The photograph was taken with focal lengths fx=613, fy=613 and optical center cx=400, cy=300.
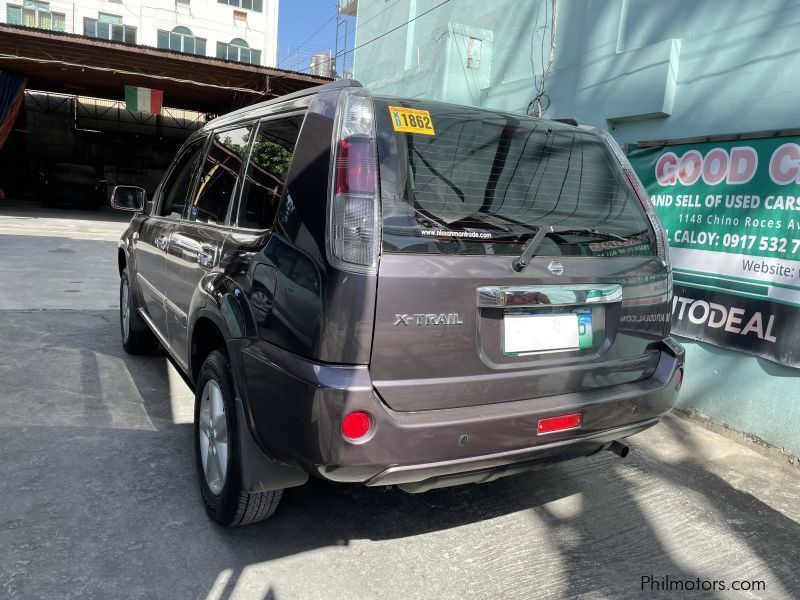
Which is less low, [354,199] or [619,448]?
[354,199]

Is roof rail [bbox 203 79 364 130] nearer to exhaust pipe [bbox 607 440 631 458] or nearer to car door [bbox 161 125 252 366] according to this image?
car door [bbox 161 125 252 366]

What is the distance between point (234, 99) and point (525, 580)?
22.6 metres

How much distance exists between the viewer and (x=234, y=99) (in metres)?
22.4

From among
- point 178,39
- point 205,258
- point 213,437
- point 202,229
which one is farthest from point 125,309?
point 178,39

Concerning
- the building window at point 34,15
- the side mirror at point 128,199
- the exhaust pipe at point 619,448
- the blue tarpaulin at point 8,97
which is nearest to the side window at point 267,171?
the exhaust pipe at point 619,448

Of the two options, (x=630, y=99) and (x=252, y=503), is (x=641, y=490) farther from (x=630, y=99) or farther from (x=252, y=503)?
(x=630, y=99)

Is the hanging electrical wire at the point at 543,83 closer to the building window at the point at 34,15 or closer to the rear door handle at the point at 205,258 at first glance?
the rear door handle at the point at 205,258

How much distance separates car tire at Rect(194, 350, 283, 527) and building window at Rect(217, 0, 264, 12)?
40153 millimetres

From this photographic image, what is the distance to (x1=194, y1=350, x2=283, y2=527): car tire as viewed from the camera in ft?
8.32

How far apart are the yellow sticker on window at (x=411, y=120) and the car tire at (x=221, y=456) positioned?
1.23m

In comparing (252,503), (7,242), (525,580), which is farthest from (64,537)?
(7,242)

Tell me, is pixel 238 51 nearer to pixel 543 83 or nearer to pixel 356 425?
pixel 543 83

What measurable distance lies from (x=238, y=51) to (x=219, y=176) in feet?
128

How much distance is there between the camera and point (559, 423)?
2432 millimetres
